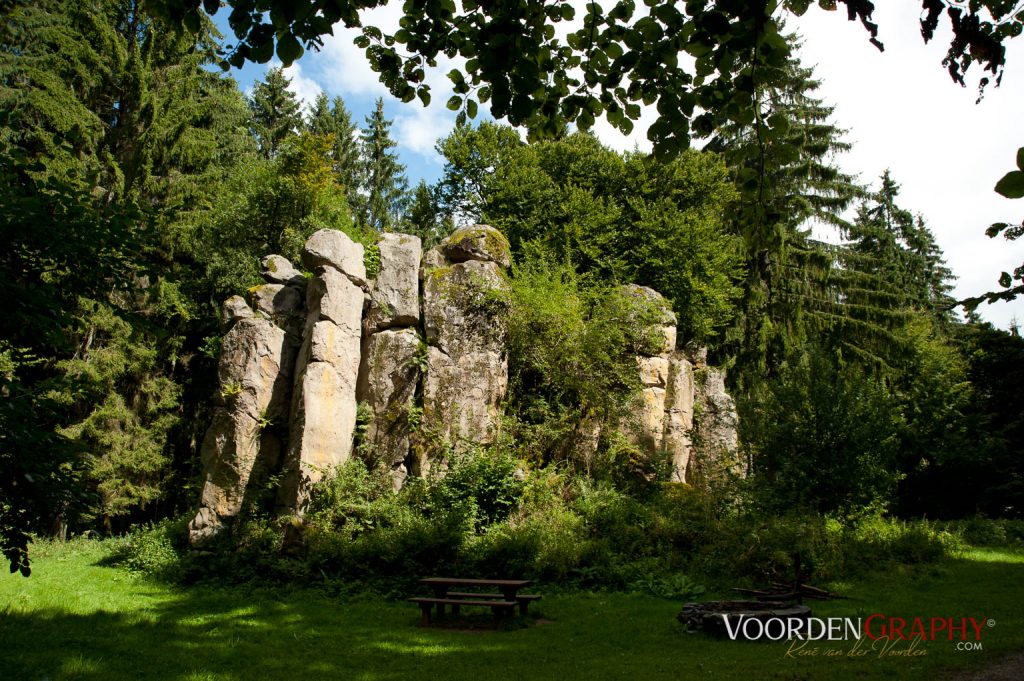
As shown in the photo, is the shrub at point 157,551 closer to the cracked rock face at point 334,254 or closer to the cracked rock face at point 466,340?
the cracked rock face at point 466,340

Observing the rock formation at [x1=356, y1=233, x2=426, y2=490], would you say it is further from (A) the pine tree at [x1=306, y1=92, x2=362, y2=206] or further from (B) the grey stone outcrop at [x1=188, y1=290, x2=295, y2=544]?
(A) the pine tree at [x1=306, y1=92, x2=362, y2=206]

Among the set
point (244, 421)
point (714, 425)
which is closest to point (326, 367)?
point (244, 421)

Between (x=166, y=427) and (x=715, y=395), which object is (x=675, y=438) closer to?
(x=715, y=395)

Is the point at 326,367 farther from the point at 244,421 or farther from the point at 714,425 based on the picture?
the point at 714,425

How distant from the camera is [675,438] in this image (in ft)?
61.3

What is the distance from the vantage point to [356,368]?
15273mm

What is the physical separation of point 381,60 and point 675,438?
16268 mm

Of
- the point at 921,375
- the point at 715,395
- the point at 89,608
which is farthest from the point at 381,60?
the point at 921,375

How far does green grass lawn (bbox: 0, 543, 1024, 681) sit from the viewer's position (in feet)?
22.3

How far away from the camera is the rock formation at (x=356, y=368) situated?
563 inches

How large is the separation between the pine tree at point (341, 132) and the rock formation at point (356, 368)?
64.5 ft

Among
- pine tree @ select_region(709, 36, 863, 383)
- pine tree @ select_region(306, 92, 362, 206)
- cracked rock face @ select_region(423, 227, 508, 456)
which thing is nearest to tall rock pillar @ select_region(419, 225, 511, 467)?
cracked rock face @ select_region(423, 227, 508, 456)

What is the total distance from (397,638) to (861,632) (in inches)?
236

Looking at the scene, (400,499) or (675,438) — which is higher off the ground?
(675,438)
